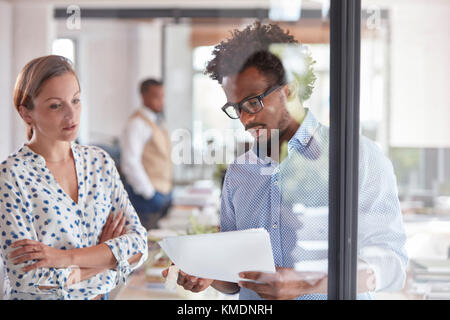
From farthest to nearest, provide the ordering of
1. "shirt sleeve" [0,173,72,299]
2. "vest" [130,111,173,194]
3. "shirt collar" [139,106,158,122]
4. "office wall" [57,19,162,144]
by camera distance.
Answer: "office wall" [57,19,162,144] → "shirt collar" [139,106,158,122] → "vest" [130,111,173,194] → "shirt sleeve" [0,173,72,299]

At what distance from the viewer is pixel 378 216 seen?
1.83 m

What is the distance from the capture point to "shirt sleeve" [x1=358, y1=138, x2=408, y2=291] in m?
1.82

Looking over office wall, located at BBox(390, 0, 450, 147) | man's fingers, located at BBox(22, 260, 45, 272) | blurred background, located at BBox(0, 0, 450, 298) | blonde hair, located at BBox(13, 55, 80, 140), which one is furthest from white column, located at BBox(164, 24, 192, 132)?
man's fingers, located at BBox(22, 260, 45, 272)

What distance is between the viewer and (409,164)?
9.29ft

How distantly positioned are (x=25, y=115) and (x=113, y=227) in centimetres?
45

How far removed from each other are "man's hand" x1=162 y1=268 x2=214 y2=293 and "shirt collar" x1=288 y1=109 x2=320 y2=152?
504mm

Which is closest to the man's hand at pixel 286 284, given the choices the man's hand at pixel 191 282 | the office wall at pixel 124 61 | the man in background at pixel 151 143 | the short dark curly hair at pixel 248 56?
the man's hand at pixel 191 282

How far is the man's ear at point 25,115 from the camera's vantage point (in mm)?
1818

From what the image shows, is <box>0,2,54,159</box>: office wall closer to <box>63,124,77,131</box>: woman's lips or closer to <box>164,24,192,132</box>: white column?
<box>63,124,77,131</box>: woman's lips

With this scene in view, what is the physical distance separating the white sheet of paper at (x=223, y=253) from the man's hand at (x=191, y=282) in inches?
0.9

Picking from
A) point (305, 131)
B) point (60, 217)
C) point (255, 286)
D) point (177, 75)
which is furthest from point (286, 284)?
point (177, 75)

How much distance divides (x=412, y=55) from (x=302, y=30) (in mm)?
2060
